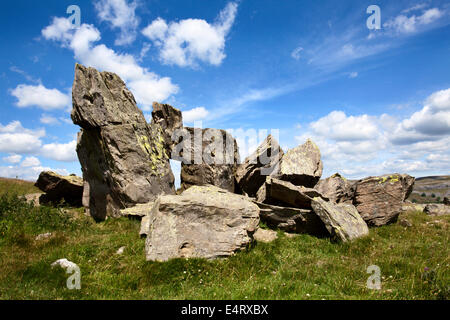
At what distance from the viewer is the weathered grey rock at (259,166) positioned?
16.9 metres

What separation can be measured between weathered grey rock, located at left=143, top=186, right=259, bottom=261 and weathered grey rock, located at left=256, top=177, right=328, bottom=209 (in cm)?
318

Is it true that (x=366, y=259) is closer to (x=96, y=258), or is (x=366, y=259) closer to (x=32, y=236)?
(x=96, y=258)

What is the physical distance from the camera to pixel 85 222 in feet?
43.5

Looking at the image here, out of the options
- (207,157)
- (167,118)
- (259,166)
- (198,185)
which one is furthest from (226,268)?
(167,118)

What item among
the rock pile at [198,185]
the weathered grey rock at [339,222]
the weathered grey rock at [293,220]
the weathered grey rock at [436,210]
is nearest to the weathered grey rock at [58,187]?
the rock pile at [198,185]

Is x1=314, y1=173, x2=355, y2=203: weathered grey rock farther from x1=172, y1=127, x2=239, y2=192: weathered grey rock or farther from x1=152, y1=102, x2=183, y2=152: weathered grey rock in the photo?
x1=152, y1=102, x2=183, y2=152: weathered grey rock

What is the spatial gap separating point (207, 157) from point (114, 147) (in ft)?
18.7

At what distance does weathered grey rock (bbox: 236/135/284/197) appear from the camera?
55.5 ft

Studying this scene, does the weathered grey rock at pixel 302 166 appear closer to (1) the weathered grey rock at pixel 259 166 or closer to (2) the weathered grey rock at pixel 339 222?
(1) the weathered grey rock at pixel 259 166

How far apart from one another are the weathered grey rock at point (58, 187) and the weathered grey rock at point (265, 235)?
47.4 ft

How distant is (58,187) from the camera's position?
19.2 m

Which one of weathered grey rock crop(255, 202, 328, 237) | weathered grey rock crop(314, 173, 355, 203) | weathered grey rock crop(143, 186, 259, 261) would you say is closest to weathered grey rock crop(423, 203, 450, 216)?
weathered grey rock crop(314, 173, 355, 203)

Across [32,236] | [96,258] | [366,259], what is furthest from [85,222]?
[366,259]

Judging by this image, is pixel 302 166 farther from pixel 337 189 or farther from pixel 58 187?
pixel 58 187
